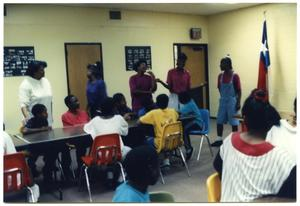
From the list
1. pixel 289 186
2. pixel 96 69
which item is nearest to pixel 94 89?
pixel 96 69

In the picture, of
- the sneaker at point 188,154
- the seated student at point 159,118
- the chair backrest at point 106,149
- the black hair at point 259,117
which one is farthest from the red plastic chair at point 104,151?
the black hair at point 259,117

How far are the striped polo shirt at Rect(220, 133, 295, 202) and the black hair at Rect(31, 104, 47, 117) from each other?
1857mm

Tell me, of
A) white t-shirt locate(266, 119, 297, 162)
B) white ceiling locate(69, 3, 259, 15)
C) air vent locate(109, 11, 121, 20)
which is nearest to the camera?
white t-shirt locate(266, 119, 297, 162)

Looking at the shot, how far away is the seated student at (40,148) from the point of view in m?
3.01

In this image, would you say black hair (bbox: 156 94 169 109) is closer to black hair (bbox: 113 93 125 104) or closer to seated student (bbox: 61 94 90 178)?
black hair (bbox: 113 93 125 104)

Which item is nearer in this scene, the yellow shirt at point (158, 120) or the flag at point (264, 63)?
the flag at point (264, 63)

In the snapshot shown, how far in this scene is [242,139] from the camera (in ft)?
5.68

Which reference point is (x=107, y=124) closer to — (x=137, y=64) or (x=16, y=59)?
(x=137, y=64)

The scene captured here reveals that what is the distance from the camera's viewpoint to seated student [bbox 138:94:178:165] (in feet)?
10.7

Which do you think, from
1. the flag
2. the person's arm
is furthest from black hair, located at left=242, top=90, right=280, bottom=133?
the flag

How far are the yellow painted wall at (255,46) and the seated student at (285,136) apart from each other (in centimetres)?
17

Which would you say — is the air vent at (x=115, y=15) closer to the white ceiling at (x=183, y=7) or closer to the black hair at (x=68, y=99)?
the white ceiling at (x=183, y=7)

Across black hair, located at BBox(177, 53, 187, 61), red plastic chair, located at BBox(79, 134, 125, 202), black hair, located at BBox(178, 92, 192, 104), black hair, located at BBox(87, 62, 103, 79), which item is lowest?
red plastic chair, located at BBox(79, 134, 125, 202)

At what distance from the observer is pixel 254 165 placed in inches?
67.1
